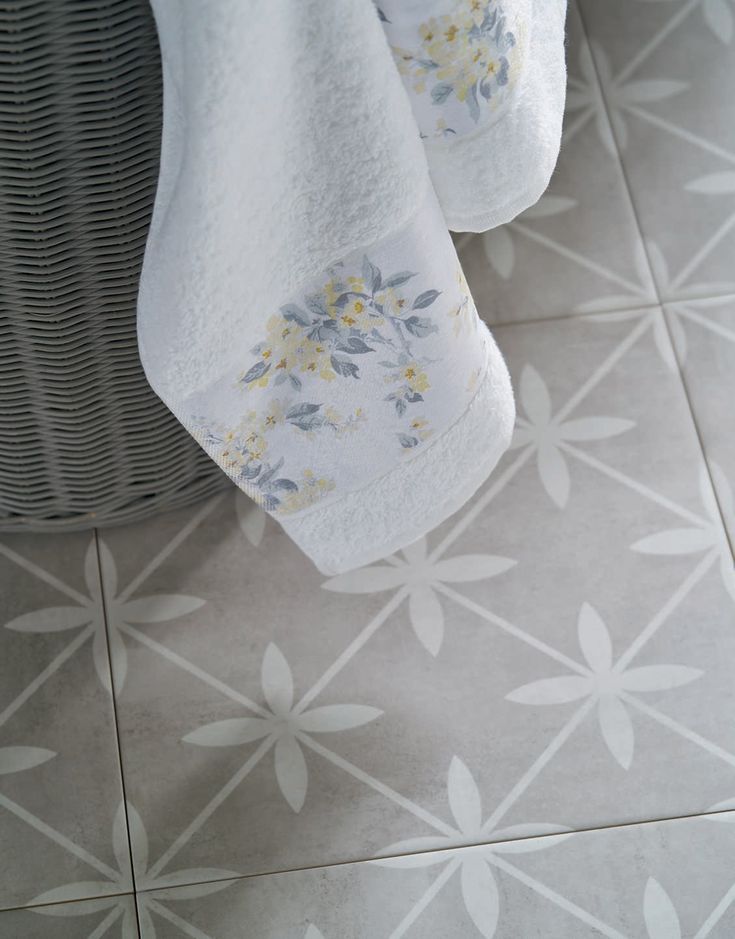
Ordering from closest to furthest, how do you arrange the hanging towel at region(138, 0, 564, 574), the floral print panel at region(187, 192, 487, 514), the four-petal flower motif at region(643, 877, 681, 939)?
the hanging towel at region(138, 0, 564, 574) < the floral print panel at region(187, 192, 487, 514) < the four-petal flower motif at region(643, 877, 681, 939)

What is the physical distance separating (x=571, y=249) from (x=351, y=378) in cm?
53

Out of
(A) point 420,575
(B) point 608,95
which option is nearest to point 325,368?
(A) point 420,575

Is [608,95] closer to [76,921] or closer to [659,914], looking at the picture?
[659,914]

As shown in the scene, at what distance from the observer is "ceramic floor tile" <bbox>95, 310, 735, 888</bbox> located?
0.87 meters

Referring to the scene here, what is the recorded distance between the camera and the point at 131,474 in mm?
874

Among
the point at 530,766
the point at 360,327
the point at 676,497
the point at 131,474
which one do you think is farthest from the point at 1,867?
the point at 676,497

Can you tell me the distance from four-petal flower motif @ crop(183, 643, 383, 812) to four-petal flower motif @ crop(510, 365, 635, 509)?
0.28m

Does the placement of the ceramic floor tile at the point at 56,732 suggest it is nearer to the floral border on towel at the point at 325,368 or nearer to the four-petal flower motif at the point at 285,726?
the four-petal flower motif at the point at 285,726

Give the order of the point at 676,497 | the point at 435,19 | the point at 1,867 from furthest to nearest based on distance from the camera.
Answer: the point at 676,497, the point at 1,867, the point at 435,19

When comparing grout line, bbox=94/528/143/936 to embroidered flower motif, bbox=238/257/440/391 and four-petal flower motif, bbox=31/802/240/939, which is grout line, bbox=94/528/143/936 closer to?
four-petal flower motif, bbox=31/802/240/939

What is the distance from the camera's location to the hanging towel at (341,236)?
1.51 feet

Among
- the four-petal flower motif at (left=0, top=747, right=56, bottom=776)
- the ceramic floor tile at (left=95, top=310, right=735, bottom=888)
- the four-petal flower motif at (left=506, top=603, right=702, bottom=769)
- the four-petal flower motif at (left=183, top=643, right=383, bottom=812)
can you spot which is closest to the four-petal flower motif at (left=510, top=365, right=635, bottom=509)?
the ceramic floor tile at (left=95, top=310, right=735, bottom=888)

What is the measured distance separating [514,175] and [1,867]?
0.68 meters

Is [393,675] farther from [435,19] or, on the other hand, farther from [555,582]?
[435,19]
